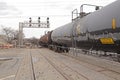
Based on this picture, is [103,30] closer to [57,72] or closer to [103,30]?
[103,30]

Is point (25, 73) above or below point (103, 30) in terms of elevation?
below

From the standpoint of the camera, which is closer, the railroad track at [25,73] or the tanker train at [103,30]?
the railroad track at [25,73]

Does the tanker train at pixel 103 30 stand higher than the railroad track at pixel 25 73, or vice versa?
the tanker train at pixel 103 30

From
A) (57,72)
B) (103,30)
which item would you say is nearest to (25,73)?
(57,72)

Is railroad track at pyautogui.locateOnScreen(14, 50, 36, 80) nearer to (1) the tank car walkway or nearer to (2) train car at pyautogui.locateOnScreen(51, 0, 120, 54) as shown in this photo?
(1) the tank car walkway

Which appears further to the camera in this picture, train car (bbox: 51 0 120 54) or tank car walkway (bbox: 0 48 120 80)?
train car (bbox: 51 0 120 54)

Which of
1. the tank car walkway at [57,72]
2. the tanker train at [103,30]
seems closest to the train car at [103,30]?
the tanker train at [103,30]

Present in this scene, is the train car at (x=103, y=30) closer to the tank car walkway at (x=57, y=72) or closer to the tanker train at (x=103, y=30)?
the tanker train at (x=103, y=30)

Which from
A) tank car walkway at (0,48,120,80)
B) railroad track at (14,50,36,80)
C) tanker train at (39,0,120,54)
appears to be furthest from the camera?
tanker train at (39,0,120,54)

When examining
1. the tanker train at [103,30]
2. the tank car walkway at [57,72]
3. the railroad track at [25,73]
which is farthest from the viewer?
the tanker train at [103,30]

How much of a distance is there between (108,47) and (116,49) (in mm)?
1067

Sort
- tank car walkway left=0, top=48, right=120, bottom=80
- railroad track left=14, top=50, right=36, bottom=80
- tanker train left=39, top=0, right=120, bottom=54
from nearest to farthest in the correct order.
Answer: tank car walkway left=0, top=48, right=120, bottom=80 < railroad track left=14, top=50, right=36, bottom=80 < tanker train left=39, top=0, right=120, bottom=54

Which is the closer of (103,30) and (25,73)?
(25,73)

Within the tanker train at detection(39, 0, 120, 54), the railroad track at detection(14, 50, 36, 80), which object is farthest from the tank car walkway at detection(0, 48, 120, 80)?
the tanker train at detection(39, 0, 120, 54)
